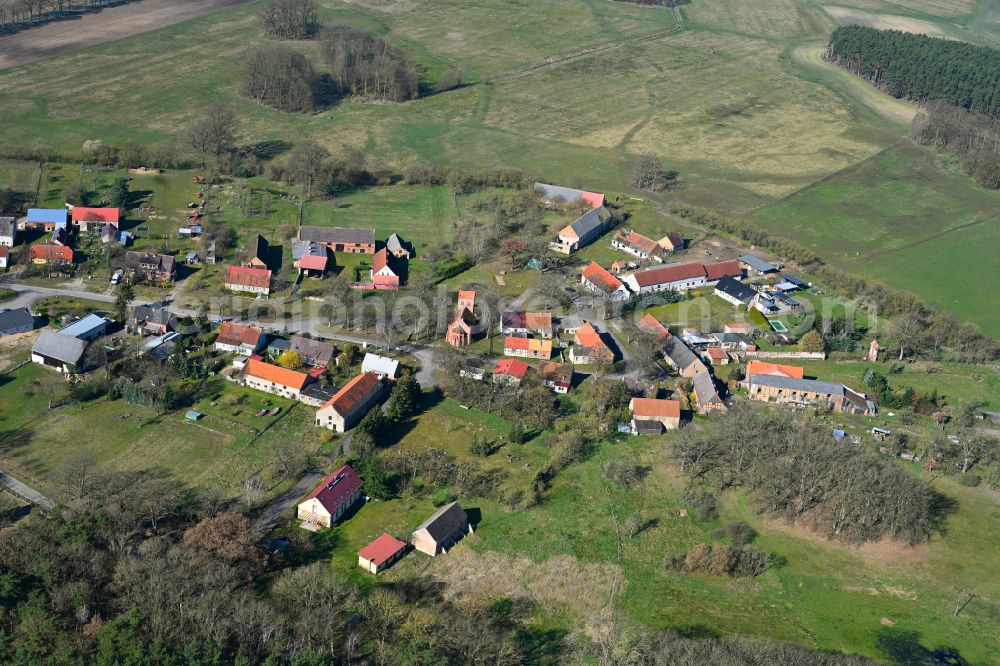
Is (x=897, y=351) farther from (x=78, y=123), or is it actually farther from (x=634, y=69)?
(x=78, y=123)

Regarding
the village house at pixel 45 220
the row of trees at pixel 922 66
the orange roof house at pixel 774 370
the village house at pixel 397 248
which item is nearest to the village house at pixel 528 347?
the orange roof house at pixel 774 370

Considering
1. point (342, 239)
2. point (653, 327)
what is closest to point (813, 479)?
point (653, 327)

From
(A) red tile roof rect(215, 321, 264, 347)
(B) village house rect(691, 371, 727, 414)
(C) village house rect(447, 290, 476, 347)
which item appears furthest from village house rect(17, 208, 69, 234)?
(B) village house rect(691, 371, 727, 414)

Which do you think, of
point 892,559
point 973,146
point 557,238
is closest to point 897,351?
point 892,559

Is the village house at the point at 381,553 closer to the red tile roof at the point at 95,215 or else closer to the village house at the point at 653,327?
the village house at the point at 653,327

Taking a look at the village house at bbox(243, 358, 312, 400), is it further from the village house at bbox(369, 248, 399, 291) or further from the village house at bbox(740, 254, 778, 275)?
the village house at bbox(740, 254, 778, 275)

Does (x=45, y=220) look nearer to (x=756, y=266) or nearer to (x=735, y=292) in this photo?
(x=735, y=292)
